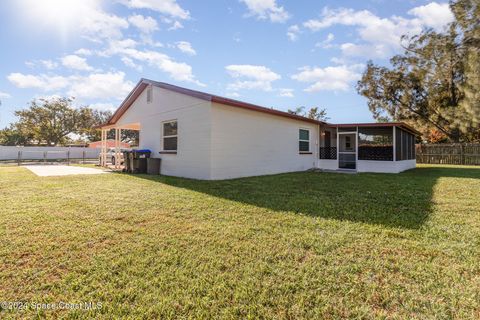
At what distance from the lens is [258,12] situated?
9891 mm

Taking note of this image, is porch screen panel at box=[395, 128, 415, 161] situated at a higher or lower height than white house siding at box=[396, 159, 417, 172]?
higher

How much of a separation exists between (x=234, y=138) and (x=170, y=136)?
310cm

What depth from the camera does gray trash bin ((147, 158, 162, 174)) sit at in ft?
34.7

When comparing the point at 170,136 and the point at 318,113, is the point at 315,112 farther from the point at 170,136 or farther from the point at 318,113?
the point at 170,136

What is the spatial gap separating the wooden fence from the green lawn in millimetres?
18128

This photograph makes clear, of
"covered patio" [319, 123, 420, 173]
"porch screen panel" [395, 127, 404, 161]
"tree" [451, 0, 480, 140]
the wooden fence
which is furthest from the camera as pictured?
the wooden fence

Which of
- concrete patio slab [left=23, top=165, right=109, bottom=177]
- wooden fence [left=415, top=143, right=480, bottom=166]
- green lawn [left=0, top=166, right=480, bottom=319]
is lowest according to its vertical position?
green lawn [left=0, top=166, right=480, bottom=319]

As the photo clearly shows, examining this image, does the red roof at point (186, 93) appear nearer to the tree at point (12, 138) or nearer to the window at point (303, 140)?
the window at point (303, 140)

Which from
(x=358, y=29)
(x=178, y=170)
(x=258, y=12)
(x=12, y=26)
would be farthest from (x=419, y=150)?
(x=12, y=26)

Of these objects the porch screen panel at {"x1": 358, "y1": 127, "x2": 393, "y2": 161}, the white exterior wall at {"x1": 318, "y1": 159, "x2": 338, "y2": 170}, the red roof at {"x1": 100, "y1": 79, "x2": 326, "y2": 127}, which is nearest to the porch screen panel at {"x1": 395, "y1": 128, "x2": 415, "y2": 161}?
the porch screen panel at {"x1": 358, "y1": 127, "x2": 393, "y2": 161}

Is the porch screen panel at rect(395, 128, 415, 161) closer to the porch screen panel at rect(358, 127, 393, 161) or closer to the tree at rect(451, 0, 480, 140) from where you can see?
the porch screen panel at rect(358, 127, 393, 161)

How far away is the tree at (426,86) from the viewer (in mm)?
16825

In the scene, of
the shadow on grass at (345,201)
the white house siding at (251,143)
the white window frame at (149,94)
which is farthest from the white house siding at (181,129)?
the shadow on grass at (345,201)

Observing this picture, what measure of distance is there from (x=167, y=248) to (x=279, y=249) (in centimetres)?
128
